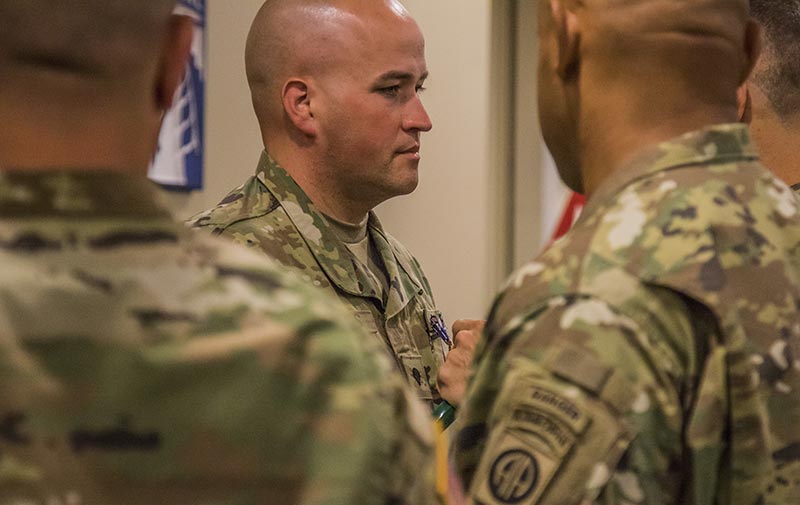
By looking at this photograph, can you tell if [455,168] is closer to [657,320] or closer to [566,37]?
[566,37]

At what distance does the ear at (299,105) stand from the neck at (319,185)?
44 millimetres

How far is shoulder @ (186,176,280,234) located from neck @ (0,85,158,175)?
1161 mm

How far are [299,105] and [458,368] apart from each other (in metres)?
0.66

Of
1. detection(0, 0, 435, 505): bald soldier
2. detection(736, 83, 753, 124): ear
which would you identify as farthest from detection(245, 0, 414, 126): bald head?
detection(0, 0, 435, 505): bald soldier

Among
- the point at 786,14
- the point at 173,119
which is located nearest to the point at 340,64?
the point at 173,119

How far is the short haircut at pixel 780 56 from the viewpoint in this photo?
5.79ft

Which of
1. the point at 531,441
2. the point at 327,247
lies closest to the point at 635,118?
the point at 531,441

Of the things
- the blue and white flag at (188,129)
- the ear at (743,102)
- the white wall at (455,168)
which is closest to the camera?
the ear at (743,102)

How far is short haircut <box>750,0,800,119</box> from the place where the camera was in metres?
1.76

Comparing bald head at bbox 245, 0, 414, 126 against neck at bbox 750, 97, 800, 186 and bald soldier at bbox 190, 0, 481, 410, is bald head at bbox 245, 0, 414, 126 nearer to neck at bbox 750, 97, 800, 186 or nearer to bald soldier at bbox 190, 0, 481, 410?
bald soldier at bbox 190, 0, 481, 410

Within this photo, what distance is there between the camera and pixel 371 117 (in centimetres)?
207

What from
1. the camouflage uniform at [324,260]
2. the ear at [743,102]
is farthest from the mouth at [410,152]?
the ear at [743,102]

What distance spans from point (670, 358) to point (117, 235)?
0.47 meters

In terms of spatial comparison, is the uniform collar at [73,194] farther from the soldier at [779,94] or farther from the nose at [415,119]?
the nose at [415,119]
